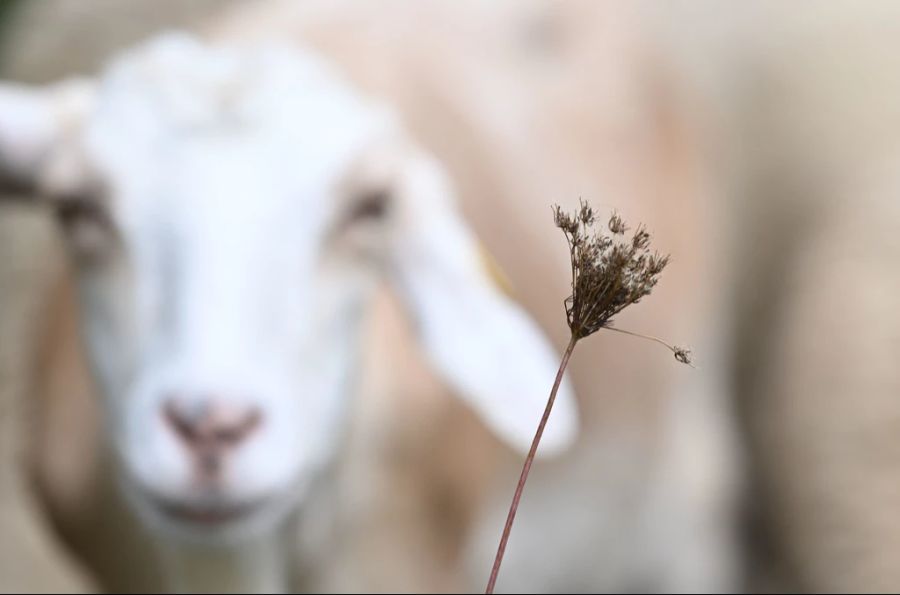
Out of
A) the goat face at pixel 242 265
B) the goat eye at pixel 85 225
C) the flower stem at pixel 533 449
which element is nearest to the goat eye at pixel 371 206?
the goat face at pixel 242 265

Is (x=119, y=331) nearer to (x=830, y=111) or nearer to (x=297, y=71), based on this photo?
(x=297, y=71)

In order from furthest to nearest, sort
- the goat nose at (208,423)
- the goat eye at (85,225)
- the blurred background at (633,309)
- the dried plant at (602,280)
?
1. the blurred background at (633,309)
2. the goat eye at (85,225)
3. the goat nose at (208,423)
4. the dried plant at (602,280)

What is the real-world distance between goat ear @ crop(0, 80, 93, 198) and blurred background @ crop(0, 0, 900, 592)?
10.7 inches

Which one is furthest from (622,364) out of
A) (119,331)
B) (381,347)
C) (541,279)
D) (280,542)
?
(119,331)

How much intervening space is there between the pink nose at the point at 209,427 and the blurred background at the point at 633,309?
305mm

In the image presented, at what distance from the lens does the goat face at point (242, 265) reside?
80 cm

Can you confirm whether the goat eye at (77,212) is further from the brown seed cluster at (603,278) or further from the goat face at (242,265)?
the brown seed cluster at (603,278)

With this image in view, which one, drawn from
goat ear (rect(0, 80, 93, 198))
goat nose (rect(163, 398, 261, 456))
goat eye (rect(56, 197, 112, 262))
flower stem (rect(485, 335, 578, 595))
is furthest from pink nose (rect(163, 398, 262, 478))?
flower stem (rect(485, 335, 578, 595))

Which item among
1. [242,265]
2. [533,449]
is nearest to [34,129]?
[242,265]

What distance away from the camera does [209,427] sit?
77 centimetres

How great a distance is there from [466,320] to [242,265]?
0.19 m

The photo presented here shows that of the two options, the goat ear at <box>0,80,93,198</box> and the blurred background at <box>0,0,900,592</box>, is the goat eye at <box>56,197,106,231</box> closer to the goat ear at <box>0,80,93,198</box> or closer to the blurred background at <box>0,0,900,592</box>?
the goat ear at <box>0,80,93,198</box>

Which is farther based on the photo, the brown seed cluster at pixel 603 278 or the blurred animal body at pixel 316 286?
the blurred animal body at pixel 316 286

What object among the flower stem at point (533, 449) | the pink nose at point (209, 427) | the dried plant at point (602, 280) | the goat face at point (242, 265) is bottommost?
the flower stem at point (533, 449)
